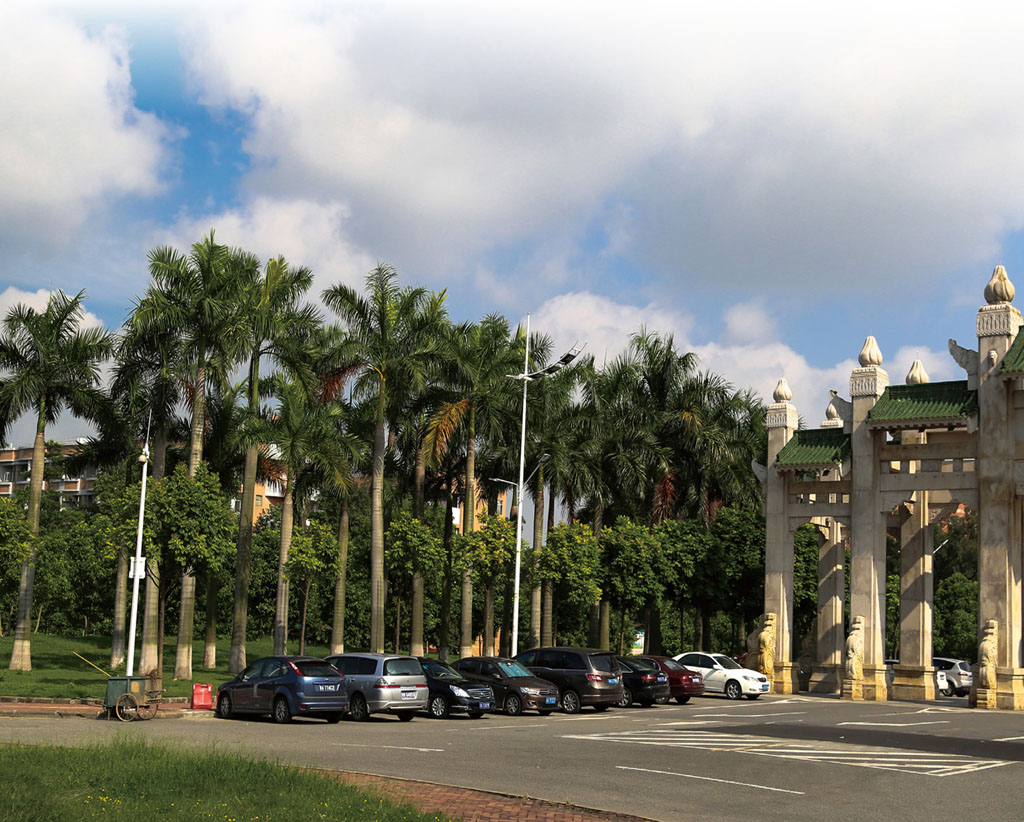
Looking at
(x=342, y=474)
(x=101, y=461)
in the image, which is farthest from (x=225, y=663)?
(x=342, y=474)

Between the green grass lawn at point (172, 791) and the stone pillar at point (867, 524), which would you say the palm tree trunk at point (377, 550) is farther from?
the green grass lawn at point (172, 791)

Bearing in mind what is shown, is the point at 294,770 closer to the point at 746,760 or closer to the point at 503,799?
the point at 503,799

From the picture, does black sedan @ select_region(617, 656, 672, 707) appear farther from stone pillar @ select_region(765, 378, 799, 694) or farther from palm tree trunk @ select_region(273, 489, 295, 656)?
palm tree trunk @ select_region(273, 489, 295, 656)

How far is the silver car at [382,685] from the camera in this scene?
26.5 meters

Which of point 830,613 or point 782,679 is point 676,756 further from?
point 830,613

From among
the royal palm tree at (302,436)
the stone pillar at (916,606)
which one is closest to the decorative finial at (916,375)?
the stone pillar at (916,606)

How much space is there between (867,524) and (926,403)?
5.24 meters

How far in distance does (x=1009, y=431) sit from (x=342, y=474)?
957 inches

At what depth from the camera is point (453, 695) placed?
1094 inches

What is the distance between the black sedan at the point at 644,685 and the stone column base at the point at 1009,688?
533 inches

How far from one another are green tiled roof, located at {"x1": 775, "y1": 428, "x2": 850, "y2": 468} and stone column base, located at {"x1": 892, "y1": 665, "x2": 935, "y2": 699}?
8429 mm

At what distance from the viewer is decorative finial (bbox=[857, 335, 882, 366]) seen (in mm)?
45781

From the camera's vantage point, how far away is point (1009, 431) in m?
41.8

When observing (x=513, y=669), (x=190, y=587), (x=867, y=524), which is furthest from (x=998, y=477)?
(x=190, y=587)
